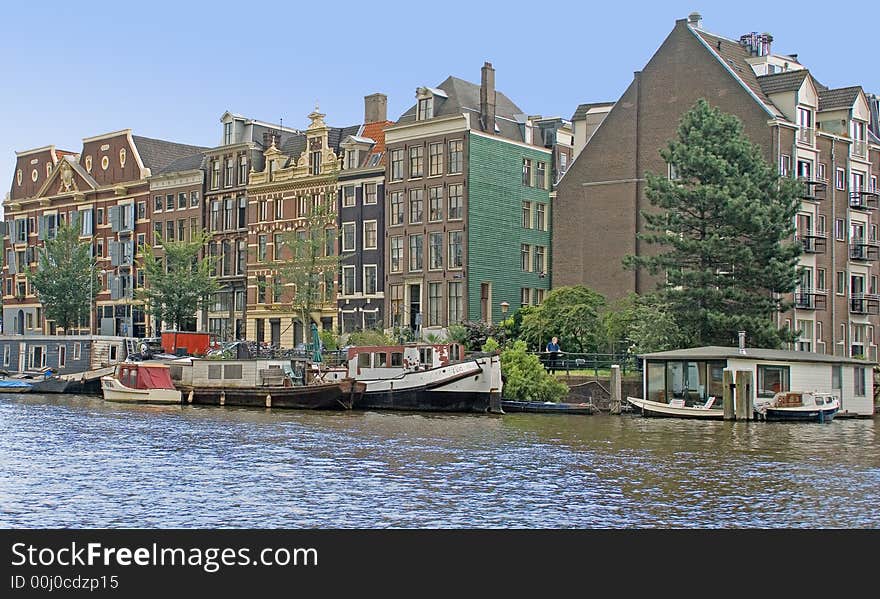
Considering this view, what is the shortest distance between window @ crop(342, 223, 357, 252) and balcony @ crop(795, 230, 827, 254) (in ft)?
112

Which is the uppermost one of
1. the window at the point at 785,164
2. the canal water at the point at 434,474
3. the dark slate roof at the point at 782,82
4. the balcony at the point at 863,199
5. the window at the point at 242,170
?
the dark slate roof at the point at 782,82

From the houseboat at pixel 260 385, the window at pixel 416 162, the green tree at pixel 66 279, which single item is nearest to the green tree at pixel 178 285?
the green tree at pixel 66 279

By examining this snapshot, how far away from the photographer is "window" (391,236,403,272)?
91.7m

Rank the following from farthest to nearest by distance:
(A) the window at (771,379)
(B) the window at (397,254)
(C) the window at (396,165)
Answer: (C) the window at (396,165)
(B) the window at (397,254)
(A) the window at (771,379)

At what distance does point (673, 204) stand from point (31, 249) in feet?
264

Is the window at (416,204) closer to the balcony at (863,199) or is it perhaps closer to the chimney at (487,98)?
the chimney at (487,98)

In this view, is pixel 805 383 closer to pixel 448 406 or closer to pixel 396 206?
pixel 448 406

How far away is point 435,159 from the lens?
89.6 metres

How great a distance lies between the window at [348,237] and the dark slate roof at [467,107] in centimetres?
903

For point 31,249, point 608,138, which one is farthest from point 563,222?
point 31,249

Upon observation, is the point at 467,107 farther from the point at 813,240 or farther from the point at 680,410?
the point at 680,410

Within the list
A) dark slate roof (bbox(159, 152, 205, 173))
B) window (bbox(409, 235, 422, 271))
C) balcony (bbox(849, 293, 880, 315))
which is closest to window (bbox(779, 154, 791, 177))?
balcony (bbox(849, 293, 880, 315))

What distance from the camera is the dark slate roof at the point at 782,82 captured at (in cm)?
7650

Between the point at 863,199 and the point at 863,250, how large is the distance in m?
3.21
